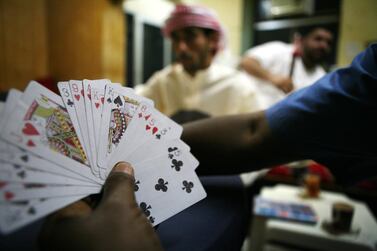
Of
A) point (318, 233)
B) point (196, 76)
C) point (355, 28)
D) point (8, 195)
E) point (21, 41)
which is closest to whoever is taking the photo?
point (8, 195)

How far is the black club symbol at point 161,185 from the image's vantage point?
40cm

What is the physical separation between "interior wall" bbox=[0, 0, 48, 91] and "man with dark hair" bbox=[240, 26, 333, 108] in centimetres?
74

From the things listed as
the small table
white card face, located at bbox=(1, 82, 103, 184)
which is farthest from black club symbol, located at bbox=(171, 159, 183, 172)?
the small table

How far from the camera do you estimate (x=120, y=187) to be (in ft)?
1.11

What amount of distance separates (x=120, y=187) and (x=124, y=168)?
0.04m

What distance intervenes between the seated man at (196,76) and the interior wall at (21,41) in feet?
1.74

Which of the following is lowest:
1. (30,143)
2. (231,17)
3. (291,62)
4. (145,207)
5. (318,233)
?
(318,233)

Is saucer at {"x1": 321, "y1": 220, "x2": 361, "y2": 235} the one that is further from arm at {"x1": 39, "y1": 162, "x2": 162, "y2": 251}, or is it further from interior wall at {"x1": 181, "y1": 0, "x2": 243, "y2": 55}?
arm at {"x1": 39, "y1": 162, "x2": 162, "y2": 251}

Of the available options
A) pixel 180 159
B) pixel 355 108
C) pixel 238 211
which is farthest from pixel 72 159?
pixel 355 108

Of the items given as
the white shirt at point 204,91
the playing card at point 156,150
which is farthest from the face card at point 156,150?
the white shirt at point 204,91

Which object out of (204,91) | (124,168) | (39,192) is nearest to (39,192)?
(39,192)

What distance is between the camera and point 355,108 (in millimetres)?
513

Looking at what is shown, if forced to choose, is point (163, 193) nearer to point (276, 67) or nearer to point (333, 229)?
point (276, 67)

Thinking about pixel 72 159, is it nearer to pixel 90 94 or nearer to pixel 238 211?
pixel 90 94
